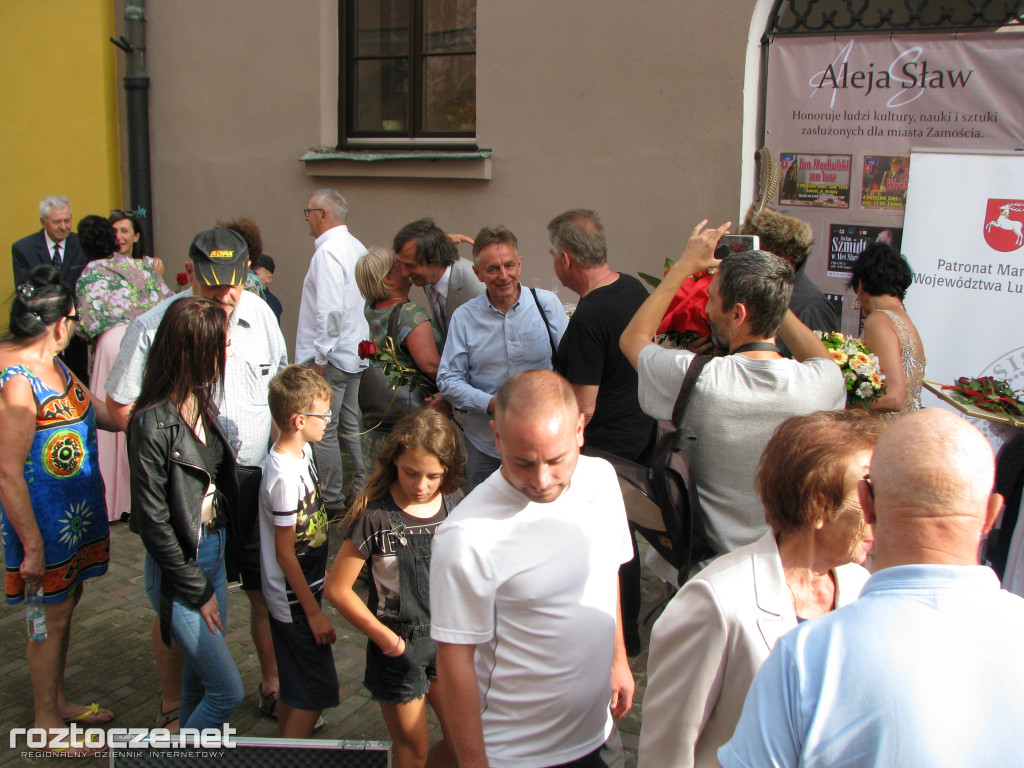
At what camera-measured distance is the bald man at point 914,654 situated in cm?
121

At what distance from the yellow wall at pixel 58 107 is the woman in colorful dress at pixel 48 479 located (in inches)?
247

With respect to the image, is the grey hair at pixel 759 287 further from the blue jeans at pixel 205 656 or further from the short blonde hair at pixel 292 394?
the blue jeans at pixel 205 656

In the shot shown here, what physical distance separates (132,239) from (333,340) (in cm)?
180

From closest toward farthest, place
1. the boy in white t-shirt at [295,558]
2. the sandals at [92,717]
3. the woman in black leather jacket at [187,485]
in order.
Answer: the woman in black leather jacket at [187,485] < the boy in white t-shirt at [295,558] < the sandals at [92,717]

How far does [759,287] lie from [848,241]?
132 inches

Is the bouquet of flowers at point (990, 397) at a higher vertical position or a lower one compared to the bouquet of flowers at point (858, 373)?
lower

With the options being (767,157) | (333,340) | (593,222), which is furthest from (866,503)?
(333,340)

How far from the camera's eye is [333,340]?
18.4 feet

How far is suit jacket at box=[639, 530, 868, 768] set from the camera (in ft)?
5.44

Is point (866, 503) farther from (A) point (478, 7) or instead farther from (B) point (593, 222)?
(A) point (478, 7)

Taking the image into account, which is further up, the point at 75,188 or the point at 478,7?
the point at 478,7

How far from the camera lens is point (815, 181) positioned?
560cm

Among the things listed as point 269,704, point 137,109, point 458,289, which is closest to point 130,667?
point 269,704

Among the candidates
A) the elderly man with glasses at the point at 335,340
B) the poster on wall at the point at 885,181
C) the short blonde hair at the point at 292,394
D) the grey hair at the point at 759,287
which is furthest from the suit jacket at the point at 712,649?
the poster on wall at the point at 885,181
